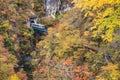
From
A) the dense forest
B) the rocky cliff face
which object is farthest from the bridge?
the rocky cliff face

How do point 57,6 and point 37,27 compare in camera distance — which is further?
point 57,6

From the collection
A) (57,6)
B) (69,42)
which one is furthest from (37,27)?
(69,42)

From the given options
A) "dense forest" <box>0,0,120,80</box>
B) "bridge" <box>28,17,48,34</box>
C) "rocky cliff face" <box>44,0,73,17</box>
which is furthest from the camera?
"rocky cliff face" <box>44,0,73,17</box>

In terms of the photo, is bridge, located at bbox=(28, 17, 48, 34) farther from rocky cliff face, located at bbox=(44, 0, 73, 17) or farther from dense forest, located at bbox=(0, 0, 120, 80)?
rocky cliff face, located at bbox=(44, 0, 73, 17)

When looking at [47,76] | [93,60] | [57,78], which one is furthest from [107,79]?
[47,76]

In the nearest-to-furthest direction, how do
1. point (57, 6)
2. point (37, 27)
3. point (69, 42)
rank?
point (69, 42), point (37, 27), point (57, 6)

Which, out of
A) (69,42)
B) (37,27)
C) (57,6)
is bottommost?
(37,27)

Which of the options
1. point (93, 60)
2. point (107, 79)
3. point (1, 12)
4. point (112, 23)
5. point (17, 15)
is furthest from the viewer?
point (17, 15)

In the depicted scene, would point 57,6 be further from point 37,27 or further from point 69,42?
point 69,42

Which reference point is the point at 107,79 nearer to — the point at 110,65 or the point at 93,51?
the point at 110,65
